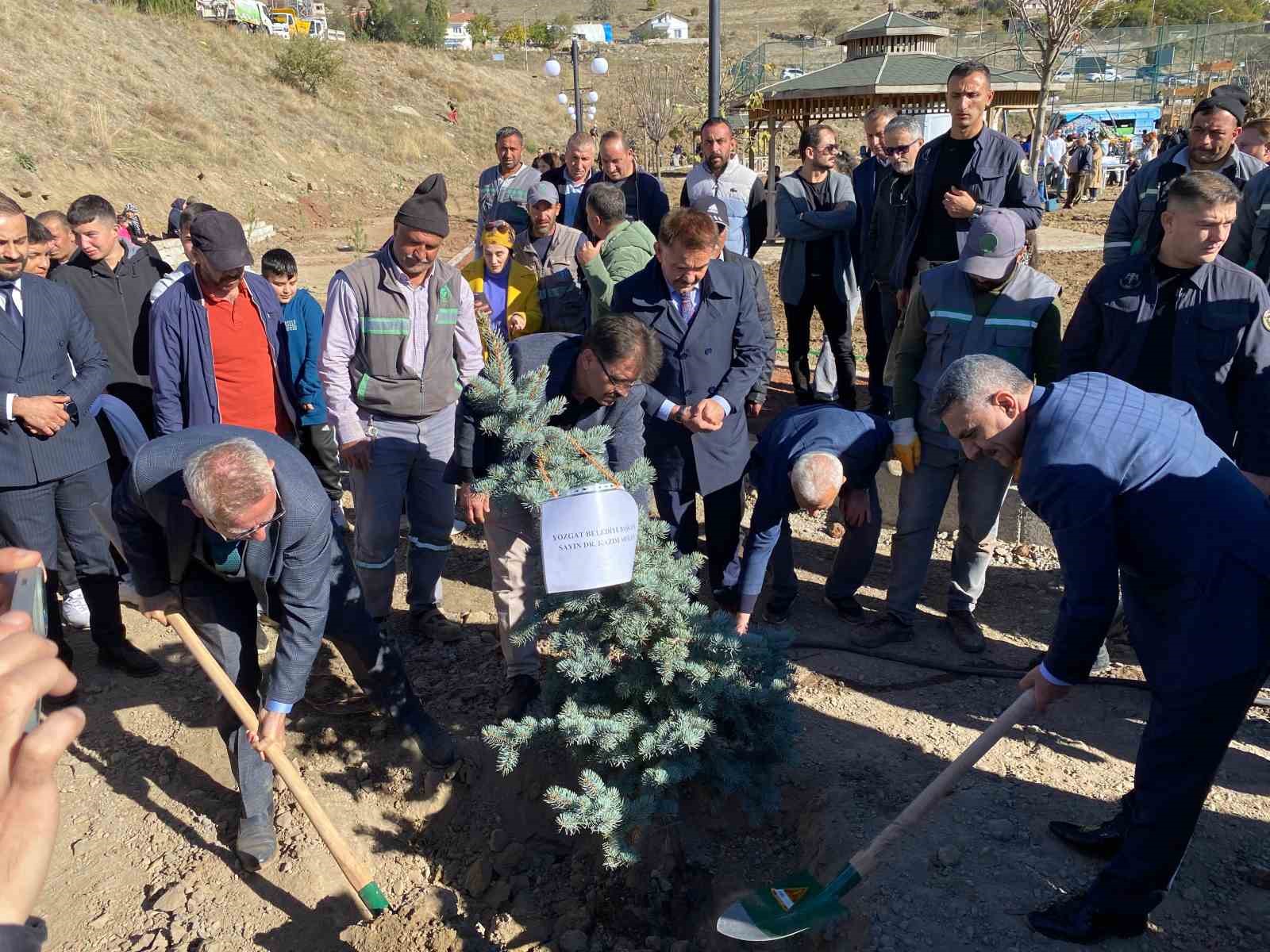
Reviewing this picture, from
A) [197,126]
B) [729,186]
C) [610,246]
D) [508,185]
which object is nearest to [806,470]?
[610,246]

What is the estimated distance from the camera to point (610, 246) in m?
4.92

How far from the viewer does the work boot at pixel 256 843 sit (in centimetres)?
353

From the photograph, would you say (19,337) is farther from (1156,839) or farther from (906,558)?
(1156,839)

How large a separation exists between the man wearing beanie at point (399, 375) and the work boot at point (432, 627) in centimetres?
22

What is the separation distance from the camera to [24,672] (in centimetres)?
139

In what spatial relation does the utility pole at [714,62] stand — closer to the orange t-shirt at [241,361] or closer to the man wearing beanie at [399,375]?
the man wearing beanie at [399,375]

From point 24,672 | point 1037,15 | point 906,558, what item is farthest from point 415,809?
point 1037,15

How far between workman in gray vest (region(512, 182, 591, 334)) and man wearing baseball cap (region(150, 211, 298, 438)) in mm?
1454

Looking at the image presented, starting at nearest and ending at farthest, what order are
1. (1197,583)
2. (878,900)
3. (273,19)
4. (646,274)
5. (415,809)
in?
(1197,583)
(878,900)
(415,809)
(646,274)
(273,19)

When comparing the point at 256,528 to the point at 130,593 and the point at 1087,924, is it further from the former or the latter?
the point at 1087,924

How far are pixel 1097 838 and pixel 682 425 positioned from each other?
225 centimetres

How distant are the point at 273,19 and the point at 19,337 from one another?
42095mm

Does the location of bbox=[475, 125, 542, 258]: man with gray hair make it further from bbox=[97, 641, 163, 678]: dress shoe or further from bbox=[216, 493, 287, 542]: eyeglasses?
bbox=[216, 493, 287, 542]: eyeglasses

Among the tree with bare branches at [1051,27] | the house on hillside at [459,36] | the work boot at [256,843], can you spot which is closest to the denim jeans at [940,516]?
the work boot at [256,843]
